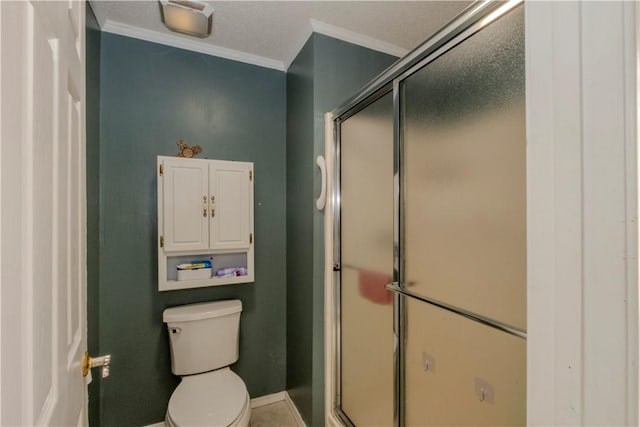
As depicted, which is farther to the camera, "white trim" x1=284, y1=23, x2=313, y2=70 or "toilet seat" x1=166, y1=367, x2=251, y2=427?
"white trim" x1=284, y1=23, x2=313, y2=70

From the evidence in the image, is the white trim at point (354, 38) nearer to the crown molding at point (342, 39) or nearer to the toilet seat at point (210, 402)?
the crown molding at point (342, 39)

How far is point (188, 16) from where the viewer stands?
156 cm

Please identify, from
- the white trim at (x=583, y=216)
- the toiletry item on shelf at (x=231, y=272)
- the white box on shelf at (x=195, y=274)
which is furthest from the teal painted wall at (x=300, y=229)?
the white trim at (x=583, y=216)

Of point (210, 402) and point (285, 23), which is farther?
point (285, 23)

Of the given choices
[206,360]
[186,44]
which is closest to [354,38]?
[186,44]

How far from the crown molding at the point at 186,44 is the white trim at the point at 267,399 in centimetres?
229

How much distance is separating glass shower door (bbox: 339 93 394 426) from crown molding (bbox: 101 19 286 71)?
2.84ft

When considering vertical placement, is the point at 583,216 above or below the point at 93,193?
below

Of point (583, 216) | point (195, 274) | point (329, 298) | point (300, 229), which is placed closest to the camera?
point (583, 216)

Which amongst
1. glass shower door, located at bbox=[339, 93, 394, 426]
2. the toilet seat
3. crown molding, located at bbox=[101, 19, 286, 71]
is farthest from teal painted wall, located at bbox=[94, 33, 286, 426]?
glass shower door, located at bbox=[339, 93, 394, 426]

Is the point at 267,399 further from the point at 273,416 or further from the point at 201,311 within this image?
the point at 201,311

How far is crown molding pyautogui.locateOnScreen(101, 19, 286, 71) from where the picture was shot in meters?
1.65

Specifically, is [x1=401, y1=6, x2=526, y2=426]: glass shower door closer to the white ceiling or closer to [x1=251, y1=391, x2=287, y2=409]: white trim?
the white ceiling

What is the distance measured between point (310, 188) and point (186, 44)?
1.21 m
